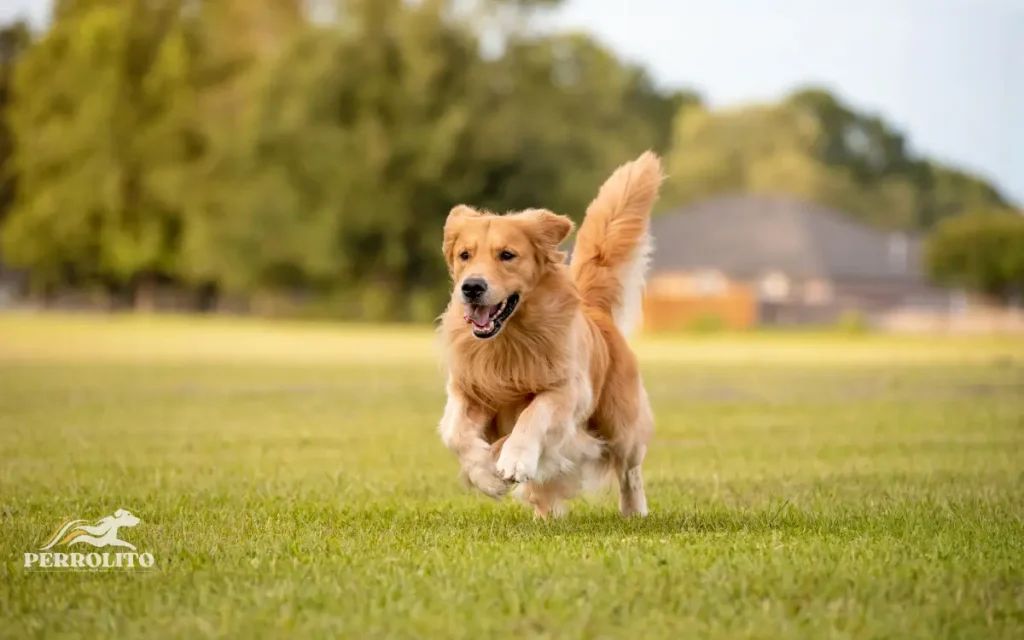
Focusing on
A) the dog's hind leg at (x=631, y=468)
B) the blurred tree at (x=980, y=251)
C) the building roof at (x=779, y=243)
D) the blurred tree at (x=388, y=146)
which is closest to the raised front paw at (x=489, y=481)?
Answer: the dog's hind leg at (x=631, y=468)

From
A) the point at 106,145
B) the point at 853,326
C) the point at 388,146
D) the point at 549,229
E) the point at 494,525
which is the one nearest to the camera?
the point at 494,525

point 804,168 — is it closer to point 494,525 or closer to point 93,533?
point 494,525

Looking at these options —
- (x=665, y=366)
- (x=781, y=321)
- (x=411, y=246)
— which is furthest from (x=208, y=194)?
(x=665, y=366)

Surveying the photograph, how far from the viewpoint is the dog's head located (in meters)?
7.04

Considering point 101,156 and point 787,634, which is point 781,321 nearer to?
point 101,156

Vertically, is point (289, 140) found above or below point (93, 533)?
above

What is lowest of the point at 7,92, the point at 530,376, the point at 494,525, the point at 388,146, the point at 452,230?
the point at 494,525

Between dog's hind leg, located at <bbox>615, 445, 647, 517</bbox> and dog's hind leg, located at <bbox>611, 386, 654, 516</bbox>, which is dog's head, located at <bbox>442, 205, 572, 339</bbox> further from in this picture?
dog's hind leg, located at <bbox>615, 445, 647, 517</bbox>

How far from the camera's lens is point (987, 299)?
6638 cm

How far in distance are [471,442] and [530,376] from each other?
535mm

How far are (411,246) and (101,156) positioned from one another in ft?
51.4

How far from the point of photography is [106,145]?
2384 inches

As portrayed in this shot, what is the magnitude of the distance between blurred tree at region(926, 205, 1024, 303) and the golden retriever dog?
197ft
